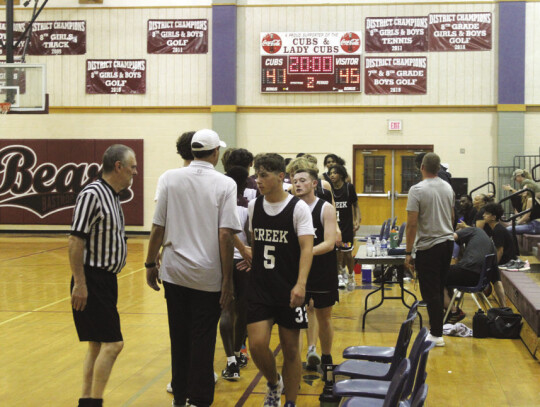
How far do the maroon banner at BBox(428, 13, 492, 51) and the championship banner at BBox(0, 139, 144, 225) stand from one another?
7.79 m

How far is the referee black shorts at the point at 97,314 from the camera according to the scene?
3.97m

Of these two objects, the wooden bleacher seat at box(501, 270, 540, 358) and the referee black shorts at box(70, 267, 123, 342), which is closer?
the referee black shorts at box(70, 267, 123, 342)

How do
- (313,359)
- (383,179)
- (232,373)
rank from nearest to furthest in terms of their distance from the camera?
(232,373), (313,359), (383,179)

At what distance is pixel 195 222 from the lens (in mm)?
4109

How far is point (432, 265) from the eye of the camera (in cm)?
634

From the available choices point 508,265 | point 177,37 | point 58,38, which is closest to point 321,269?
point 508,265

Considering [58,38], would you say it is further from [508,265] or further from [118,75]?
[508,265]

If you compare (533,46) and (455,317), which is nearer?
(455,317)

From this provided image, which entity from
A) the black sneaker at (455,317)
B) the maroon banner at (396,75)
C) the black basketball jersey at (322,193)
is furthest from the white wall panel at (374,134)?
the black basketball jersey at (322,193)

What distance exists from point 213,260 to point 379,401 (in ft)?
4.01

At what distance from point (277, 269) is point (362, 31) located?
1374cm

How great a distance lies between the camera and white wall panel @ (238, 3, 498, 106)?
1666cm

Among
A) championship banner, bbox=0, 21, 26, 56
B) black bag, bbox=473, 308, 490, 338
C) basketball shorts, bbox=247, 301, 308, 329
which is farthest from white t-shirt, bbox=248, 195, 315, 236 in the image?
championship banner, bbox=0, 21, 26, 56

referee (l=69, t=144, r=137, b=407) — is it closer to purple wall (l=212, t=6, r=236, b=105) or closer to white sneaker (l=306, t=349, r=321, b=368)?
white sneaker (l=306, t=349, r=321, b=368)
